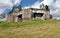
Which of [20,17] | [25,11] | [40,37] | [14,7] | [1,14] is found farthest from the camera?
[1,14]

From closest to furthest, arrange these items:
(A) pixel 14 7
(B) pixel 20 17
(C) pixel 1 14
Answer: (B) pixel 20 17 → (A) pixel 14 7 → (C) pixel 1 14

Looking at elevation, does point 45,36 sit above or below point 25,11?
below

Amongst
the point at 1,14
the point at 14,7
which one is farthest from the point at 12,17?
the point at 1,14

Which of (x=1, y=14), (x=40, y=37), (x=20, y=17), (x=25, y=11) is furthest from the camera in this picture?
(x=1, y=14)

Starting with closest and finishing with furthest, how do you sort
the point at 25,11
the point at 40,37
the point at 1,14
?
the point at 40,37 < the point at 25,11 < the point at 1,14

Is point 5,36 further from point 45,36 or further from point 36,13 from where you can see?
point 36,13

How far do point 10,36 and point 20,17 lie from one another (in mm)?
43683

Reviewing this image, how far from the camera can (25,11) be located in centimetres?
6122

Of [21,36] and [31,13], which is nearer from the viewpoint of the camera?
[21,36]

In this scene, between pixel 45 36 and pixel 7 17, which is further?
→ pixel 7 17

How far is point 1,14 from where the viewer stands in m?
92.5

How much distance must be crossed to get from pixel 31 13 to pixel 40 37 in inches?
1546

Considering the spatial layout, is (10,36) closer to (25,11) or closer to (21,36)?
(21,36)

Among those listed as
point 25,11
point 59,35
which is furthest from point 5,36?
point 25,11
